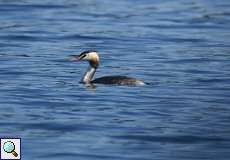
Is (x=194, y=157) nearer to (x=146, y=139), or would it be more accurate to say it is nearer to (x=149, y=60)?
(x=146, y=139)

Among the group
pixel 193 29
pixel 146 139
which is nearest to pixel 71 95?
pixel 146 139

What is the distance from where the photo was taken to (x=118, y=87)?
2189cm

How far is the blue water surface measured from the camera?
16.5m

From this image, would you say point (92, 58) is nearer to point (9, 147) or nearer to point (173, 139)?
point (173, 139)

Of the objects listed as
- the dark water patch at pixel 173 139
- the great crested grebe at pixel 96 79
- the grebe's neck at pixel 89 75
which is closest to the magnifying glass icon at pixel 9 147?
the dark water patch at pixel 173 139

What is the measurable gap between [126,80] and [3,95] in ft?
8.05

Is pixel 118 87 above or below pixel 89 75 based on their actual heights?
below

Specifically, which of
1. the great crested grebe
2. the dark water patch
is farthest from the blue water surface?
the great crested grebe

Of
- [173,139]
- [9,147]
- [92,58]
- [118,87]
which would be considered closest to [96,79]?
[118,87]

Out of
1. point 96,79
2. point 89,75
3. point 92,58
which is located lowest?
point 96,79

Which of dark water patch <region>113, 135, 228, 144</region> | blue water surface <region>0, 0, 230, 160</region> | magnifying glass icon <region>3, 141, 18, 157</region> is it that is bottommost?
magnifying glass icon <region>3, 141, 18, 157</region>

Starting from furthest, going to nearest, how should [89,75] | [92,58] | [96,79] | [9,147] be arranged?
[92,58] → [89,75] → [96,79] → [9,147]

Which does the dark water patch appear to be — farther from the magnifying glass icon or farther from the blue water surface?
the magnifying glass icon

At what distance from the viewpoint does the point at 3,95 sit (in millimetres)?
20953
